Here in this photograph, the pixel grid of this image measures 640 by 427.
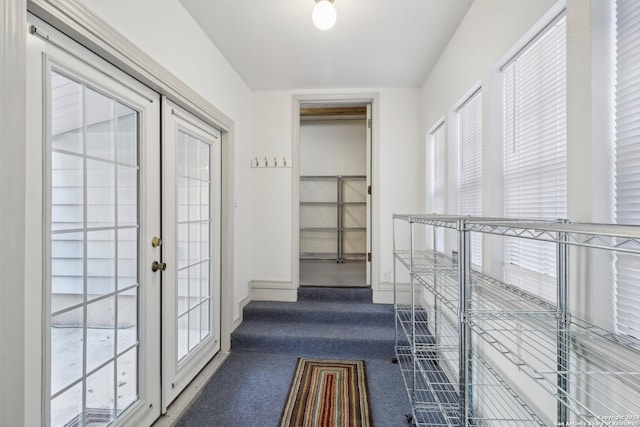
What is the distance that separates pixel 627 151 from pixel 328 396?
2090 mm

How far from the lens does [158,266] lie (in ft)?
5.60

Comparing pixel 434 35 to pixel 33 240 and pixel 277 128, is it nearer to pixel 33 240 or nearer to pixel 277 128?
pixel 277 128

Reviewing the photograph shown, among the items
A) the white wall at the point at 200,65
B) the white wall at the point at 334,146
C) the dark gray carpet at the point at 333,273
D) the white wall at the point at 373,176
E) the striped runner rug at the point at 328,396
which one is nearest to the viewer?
the white wall at the point at 200,65

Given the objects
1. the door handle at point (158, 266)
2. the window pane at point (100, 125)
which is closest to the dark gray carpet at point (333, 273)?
the door handle at point (158, 266)

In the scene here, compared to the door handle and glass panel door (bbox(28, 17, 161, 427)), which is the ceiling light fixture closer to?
glass panel door (bbox(28, 17, 161, 427))

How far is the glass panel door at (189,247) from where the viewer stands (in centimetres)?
181

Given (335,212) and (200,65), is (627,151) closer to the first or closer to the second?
(200,65)

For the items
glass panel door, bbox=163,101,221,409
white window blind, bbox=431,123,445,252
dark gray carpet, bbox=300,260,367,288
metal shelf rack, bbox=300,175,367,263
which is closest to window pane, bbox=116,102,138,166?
glass panel door, bbox=163,101,221,409

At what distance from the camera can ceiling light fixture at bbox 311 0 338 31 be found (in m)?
1.65

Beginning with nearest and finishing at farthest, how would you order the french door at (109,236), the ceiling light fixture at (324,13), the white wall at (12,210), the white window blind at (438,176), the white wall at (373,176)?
the white wall at (12,210), the french door at (109,236), the ceiling light fixture at (324,13), the white window blind at (438,176), the white wall at (373,176)

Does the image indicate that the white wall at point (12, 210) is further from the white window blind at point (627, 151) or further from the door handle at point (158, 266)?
the white window blind at point (627, 151)

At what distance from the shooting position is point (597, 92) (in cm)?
94

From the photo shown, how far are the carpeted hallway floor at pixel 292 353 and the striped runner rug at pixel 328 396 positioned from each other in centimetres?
6

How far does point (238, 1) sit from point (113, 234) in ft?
5.30
